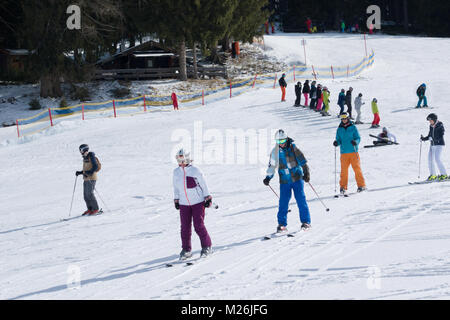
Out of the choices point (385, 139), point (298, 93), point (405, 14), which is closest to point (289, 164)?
point (385, 139)

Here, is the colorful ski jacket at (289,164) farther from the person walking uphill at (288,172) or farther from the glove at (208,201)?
the glove at (208,201)

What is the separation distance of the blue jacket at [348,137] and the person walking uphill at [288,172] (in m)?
3.21

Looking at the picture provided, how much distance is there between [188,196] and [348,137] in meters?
5.22

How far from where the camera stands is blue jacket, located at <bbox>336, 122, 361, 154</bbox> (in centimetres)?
1225

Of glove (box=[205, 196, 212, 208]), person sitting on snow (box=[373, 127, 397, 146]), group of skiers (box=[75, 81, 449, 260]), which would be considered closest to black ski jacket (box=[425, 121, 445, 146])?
group of skiers (box=[75, 81, 449, 260])

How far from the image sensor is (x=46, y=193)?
1639cm

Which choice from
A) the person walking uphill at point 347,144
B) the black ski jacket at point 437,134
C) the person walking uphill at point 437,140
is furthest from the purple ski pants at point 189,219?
the black ski jacket at point 437,134

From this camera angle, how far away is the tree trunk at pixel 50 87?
37.3 meters

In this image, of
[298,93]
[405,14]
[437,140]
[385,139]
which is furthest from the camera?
[405,14]

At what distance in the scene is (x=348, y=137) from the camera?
40.3 feet

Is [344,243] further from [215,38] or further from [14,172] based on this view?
[215,38]

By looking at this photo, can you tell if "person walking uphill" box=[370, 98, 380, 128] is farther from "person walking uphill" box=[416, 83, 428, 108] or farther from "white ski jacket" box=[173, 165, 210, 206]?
"white ski jacket" box=[173, 165, 210, 206]

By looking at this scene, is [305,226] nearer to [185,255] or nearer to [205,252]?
[205,252]

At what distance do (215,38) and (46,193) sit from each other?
24862mm
